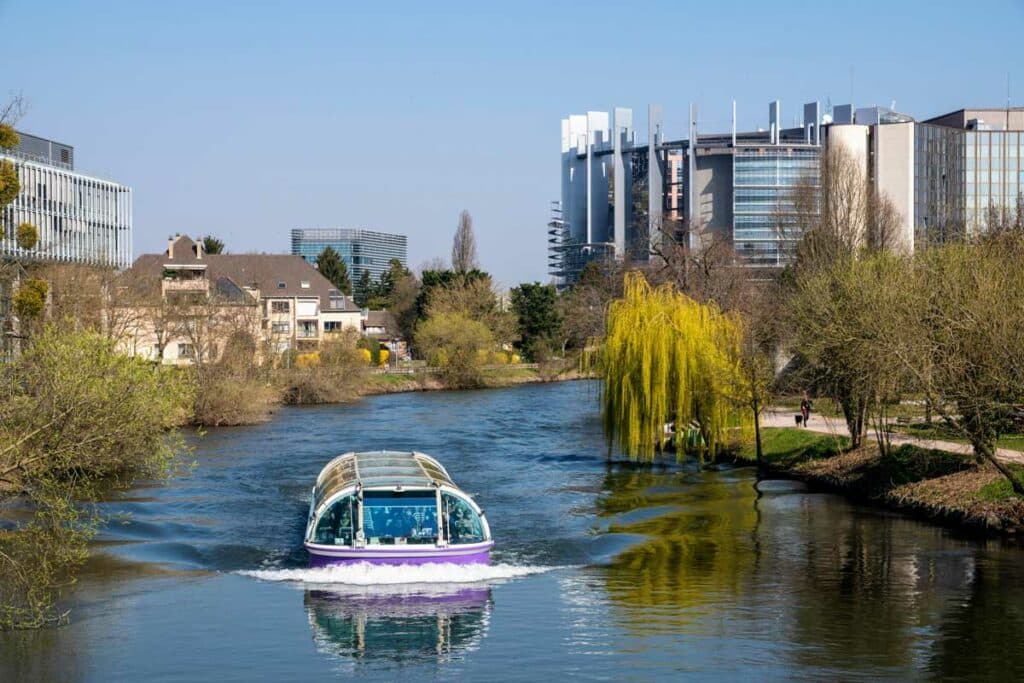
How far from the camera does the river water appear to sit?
20500 millimetres

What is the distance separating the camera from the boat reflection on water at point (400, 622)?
21.4 metres

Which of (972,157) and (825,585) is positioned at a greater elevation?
(972,157)

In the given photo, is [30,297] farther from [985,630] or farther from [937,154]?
[937,154]

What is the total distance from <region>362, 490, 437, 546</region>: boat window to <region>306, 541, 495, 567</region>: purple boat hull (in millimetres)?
291

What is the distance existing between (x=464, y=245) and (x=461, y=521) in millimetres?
122898

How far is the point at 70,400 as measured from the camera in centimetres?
2056

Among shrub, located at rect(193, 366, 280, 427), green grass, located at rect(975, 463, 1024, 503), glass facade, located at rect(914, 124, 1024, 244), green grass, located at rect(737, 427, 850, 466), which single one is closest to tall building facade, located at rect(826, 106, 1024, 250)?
glass facade, located at rect(914, 124, 1024, 244)

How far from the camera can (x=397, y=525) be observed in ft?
87.0

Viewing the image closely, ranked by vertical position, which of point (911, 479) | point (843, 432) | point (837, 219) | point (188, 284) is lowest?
point (911, 479)

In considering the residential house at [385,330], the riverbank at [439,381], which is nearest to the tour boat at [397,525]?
the riverbank at [439,381]

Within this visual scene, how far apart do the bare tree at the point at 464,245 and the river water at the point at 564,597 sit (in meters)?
106

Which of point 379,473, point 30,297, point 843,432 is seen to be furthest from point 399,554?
point 843,432

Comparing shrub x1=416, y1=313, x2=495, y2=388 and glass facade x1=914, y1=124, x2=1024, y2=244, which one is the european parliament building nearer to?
glass facade x1=914, y1=124, x2=1024, y2=244

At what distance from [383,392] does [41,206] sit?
2873 centimetres
